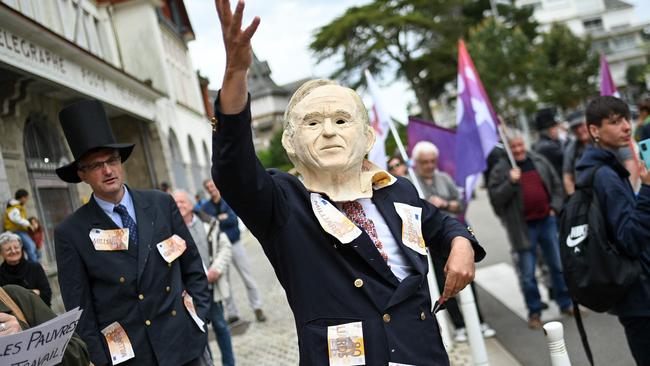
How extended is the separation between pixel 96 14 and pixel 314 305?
1363 cm

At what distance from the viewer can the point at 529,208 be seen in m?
6.55

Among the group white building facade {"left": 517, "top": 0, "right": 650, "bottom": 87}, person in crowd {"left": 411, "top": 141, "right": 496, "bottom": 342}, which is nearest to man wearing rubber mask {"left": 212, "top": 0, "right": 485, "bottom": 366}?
person in crowd {"left": 411, "top": 141, "right": 496, "bottom": 342}

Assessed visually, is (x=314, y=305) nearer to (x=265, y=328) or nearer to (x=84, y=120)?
(x=84, y=120)

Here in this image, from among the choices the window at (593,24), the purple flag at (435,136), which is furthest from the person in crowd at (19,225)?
the window at (593,24)

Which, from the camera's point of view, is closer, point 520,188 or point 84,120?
point 84,120

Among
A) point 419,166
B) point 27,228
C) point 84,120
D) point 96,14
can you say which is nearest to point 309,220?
point 84,120

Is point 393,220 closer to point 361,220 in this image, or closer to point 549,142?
point 361,220

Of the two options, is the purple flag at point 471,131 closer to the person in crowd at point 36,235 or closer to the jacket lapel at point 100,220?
the jacket lapel at point 100,220

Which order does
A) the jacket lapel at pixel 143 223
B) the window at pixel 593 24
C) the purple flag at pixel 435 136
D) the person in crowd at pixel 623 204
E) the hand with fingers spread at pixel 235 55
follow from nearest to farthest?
the hand with fingers spread at pixel 235 55 → the person in crowd at pixel 623 204 → the jacket lapel at pixel 143 223 → the purple flag at pixel 435 136 → the window at pixel 593 24

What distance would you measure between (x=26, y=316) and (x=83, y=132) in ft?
3.65

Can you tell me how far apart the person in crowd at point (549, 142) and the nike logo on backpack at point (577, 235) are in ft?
16.6

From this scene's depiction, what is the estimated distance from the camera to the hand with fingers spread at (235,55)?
1.71 meters

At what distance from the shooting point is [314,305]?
2.14 metres

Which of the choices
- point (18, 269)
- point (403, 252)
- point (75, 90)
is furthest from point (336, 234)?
point (75, 90)
